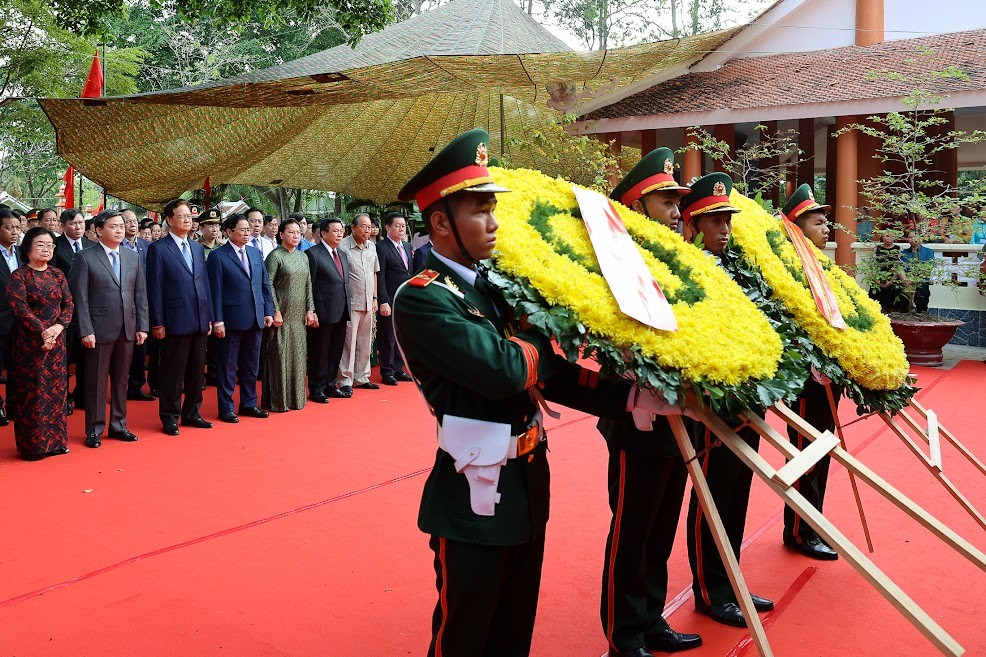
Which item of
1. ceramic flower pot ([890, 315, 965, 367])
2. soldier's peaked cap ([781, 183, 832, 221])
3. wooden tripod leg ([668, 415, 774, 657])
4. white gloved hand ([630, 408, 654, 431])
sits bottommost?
ceramic flower pot ([890, 315, 965, 367])

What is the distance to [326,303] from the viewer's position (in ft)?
22.7

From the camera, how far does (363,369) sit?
25.1 ft

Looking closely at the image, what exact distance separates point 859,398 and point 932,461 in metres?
0.31

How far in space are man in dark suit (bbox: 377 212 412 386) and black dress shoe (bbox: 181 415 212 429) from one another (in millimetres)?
2184

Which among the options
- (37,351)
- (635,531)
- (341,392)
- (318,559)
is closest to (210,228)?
(341,392)

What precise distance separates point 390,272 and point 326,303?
3.31 feet

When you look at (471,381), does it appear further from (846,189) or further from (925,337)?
(846,189)

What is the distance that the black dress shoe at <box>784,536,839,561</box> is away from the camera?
11.5ft

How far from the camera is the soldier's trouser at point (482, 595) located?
191 centimetres

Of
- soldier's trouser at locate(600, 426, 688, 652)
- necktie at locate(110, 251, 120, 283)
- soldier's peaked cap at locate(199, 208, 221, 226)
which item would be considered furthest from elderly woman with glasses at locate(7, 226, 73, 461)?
soldier's trouser at locate(600, 426, 688, 652)

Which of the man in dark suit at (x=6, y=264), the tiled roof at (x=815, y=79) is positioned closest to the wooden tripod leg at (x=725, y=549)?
the man in dark suit at (x=6, y=264)

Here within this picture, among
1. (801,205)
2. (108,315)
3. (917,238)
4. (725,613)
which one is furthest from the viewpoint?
(917,238)

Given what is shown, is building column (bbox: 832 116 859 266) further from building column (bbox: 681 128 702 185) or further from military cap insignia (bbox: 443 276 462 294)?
military cap insignia (bbox: 443 276 462 294)

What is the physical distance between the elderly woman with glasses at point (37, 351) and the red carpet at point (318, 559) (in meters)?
0.17
